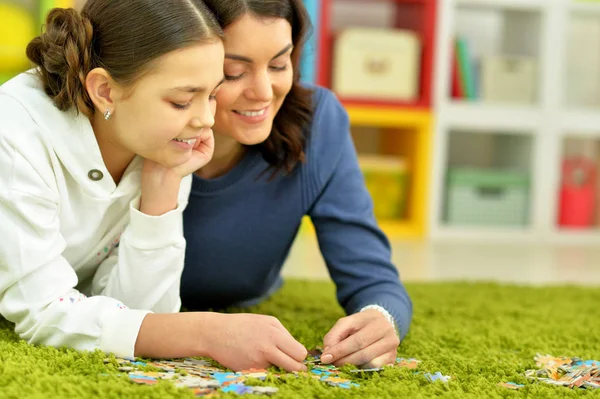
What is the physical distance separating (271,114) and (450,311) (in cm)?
59

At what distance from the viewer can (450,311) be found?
158cm

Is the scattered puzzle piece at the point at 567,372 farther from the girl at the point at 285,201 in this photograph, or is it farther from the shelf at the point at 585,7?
the shelf at the point at 585,7

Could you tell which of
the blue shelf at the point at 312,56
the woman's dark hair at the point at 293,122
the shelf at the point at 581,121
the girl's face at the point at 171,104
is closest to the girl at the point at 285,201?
the woman's dark hair at the point at 293,122

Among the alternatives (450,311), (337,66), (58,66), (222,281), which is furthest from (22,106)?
(337,66)

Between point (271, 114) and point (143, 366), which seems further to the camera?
point (271, 114)

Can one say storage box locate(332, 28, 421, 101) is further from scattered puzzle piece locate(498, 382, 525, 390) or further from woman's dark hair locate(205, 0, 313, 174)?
scattered puzzle piece locate(498, 382, 525, 390)

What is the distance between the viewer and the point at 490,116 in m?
3.07

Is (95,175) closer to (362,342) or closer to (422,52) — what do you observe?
(362,342)

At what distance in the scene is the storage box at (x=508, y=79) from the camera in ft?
10.3

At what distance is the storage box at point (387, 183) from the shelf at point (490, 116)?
A: 268mm

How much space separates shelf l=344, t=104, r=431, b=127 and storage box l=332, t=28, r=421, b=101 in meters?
0.05

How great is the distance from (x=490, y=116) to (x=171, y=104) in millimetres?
2219

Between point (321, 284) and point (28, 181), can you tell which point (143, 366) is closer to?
point (28, 181)

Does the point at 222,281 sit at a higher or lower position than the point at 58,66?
lower
